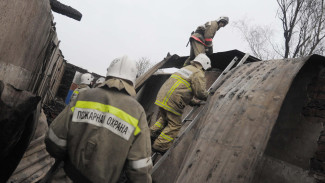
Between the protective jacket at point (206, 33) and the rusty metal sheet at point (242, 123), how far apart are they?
2436 mm

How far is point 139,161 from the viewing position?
1.88m

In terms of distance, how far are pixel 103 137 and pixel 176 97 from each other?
2095 millimetres

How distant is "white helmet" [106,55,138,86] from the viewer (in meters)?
2.12

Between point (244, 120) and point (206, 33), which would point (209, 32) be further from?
point (244, 120)

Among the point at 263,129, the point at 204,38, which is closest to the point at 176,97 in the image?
the point at 263,129

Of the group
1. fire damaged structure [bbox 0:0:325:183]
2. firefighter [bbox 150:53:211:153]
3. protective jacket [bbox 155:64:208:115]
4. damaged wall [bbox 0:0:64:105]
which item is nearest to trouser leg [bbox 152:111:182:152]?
firefighter [bbox 150:53:211:153]

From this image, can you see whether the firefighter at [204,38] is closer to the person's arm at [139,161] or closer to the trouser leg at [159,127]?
the trouser leg at [159,127]

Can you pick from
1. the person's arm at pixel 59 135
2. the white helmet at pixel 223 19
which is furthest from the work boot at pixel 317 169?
the white helmet at pixel 223 19

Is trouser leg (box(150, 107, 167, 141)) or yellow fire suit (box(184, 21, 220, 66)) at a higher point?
yellow fire suit (box(184, 21, 220, 66))

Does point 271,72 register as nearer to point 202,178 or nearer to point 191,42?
point 202,178

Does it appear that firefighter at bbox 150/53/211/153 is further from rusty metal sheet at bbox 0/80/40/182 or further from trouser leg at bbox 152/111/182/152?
rusty metal sheet at bbox 0/80/40/182

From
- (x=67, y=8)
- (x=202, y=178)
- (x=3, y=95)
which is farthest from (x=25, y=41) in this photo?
(x=202, y=178)

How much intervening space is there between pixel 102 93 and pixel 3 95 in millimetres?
806

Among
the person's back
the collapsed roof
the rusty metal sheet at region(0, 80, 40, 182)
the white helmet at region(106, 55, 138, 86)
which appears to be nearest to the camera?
the person's back
